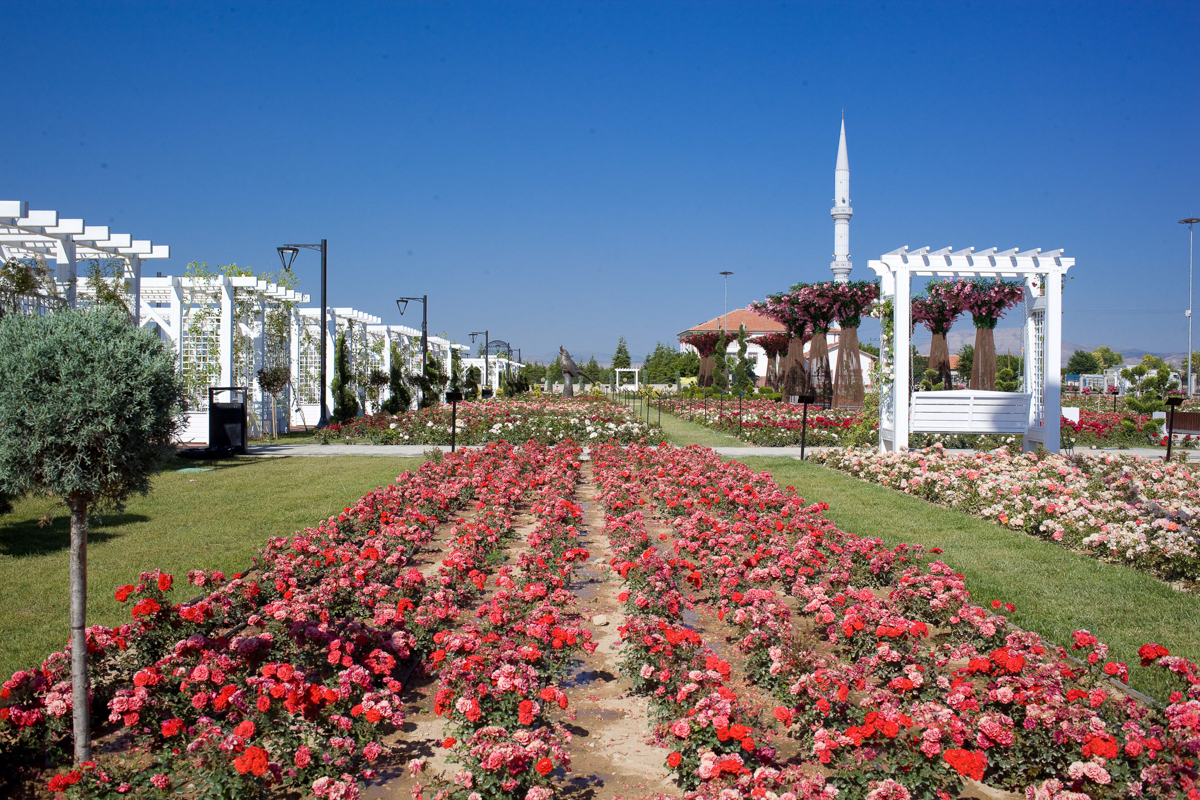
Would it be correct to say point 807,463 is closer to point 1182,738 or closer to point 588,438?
point 588,438

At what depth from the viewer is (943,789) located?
260 cm

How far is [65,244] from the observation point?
10094 millimetres

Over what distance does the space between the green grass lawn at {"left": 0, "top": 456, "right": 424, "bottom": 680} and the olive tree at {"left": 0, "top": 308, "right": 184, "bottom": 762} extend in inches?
58.2

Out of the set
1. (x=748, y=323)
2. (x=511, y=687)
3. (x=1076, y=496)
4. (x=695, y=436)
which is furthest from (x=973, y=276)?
(x=748, y=323)

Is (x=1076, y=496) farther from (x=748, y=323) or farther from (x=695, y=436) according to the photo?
(x=748, y=323)

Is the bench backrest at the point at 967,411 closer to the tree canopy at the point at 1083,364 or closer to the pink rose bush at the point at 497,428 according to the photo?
the pink rose bush at the point at 497,428

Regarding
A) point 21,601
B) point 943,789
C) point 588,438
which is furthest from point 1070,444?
point 21,601

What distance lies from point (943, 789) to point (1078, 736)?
0.52m

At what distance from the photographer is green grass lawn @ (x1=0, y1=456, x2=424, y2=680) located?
4367mm

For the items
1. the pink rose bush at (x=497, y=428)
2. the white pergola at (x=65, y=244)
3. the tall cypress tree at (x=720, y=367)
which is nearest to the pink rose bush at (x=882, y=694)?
the white pergola at (x=65, y=244)

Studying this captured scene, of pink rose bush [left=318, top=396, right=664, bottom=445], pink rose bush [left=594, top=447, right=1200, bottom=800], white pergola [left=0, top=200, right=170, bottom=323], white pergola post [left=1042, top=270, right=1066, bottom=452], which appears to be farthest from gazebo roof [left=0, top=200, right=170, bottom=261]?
white pergola post [left=1042, top=270, right=1066, bottom=452]

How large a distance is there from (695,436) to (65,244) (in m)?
13.4

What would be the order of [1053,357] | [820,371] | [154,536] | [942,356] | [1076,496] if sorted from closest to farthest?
1. [154,536]
2. [1076,496]
3. [1053,357]
4. [820,371]
5. [942,356]

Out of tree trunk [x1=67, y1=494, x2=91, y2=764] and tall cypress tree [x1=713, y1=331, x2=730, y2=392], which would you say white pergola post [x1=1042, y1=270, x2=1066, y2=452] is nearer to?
tree trunk [x1=67, y1=494, x2=91, y2=764]
